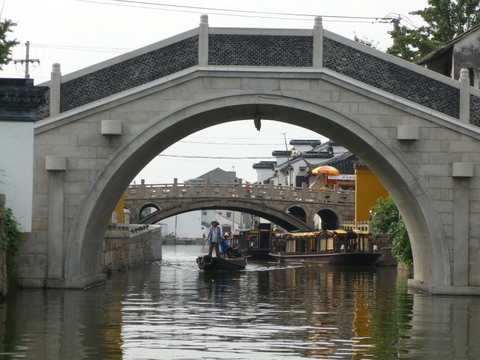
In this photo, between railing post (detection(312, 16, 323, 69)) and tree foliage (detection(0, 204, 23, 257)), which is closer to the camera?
tree foliage (detection(0, 204, 23, 257))

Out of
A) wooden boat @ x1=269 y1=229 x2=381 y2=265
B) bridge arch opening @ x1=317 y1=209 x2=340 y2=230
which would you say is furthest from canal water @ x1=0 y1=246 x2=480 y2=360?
bridge arch opening @ x1=317 y1=209 x2=340 y2=230

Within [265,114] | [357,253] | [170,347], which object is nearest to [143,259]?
[357,253]

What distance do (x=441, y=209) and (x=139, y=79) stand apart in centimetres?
678

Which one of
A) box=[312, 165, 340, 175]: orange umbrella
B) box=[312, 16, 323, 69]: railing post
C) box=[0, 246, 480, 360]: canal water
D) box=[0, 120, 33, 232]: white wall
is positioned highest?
box=[312, 16, 323, 69]: railing post

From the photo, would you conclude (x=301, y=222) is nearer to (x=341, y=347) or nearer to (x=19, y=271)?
(x=19, y=271)

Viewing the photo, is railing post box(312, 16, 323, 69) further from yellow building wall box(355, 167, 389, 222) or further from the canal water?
yellow building wall box(355, 167, 389, 222)

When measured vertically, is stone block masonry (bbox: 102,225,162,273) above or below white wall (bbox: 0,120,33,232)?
below

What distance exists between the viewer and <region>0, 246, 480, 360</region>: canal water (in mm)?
11930

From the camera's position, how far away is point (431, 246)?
21.7 metres

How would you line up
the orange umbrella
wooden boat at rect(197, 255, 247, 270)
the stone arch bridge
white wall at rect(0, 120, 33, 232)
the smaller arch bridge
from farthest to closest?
the orange umbrella
the smaller arch bridge
wooden boat at rect(197, 255, 247, 270)
the stone arch bridge
white wall at rect(0, 120, 33, 232)

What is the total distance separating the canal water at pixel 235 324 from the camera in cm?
1193

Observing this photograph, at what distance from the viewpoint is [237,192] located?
6188 centimetres

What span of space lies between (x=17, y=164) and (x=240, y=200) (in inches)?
1630

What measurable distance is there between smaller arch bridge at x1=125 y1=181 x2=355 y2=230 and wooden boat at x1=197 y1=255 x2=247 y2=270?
26677 mm
